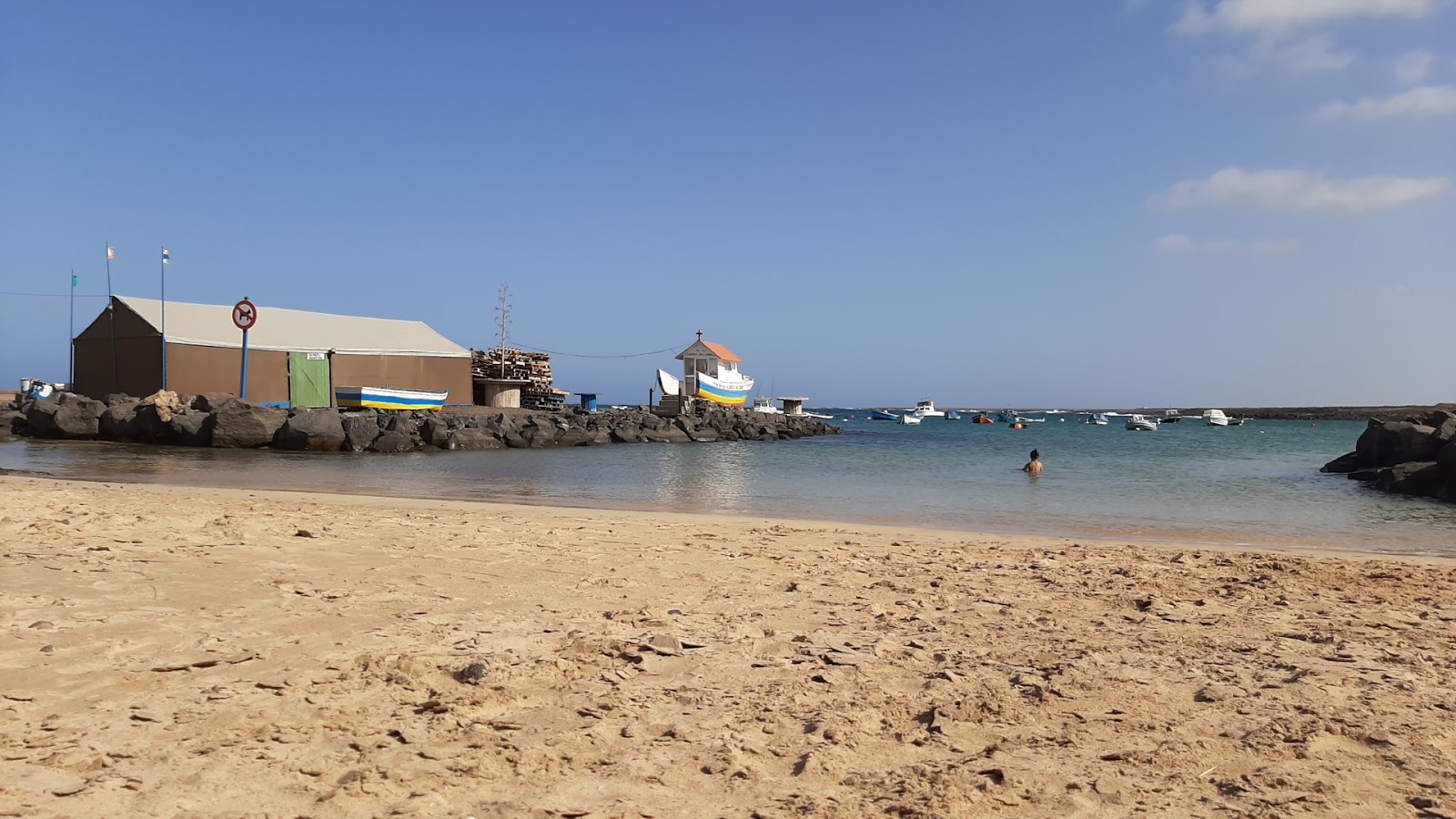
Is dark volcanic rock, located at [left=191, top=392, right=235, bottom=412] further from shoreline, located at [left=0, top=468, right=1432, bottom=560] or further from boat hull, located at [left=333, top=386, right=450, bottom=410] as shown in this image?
shoreline, located at [left=0, top=468, right=1432, bottom=560]

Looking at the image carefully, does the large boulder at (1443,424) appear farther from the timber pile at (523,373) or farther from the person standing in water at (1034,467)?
the timber pile at (523,373)

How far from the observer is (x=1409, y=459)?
25516 millimetres

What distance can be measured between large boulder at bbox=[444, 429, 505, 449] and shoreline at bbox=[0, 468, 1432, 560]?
16402 mm

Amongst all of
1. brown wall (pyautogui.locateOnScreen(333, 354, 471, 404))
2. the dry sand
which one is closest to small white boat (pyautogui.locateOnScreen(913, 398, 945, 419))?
brown wall (pyautogui.locateOnScreen(333, 354, 471, 404))

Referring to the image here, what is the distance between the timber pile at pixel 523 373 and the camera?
56094mm

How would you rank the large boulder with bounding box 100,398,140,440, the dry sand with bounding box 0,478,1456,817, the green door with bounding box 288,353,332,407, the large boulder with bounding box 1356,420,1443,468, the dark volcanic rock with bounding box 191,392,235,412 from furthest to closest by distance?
the green door with bounding box 288,353,332,407 < the dark volcanic rock with bounding box 191,392,235,412 < the large boulder with bounding box 100,398,140,440 < the large boulder with bounding box 1356,420,1443,468 < the dry sand with bounding box 0,478,1456,817

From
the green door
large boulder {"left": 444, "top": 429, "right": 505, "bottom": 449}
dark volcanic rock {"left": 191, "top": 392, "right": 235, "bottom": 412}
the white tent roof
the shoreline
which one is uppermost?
the white tent roof

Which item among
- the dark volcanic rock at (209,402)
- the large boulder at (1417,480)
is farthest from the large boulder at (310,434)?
the large boulder at (1417,480)

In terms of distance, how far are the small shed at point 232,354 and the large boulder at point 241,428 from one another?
28.9ft

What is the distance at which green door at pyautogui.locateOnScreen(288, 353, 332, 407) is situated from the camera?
4109 centimetres

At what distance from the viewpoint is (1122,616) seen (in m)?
6.62

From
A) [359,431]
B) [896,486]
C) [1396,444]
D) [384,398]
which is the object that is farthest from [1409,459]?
[384,398]

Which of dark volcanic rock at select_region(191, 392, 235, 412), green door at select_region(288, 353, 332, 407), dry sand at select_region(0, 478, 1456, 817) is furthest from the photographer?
green door at select_region(288, 353, 332, 407)

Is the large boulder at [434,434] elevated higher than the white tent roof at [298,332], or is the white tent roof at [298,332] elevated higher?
the white tent roof at [298,332]
